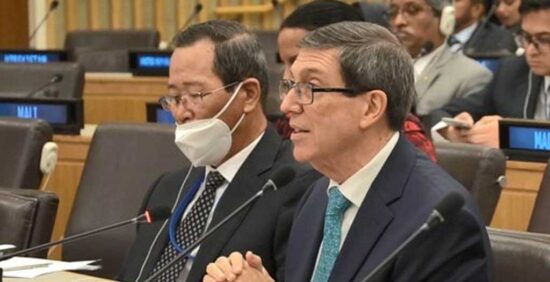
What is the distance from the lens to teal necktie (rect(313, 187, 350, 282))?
227cm

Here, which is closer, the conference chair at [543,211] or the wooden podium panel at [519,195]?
the conference chair at [543,211]

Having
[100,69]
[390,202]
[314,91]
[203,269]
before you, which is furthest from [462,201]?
[100,69]

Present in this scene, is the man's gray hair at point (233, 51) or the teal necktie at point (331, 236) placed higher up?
the man's gray hair at point (233, 51)

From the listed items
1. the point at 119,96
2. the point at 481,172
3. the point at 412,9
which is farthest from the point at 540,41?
the point at 119,96

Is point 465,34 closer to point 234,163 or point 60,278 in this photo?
point 234,163

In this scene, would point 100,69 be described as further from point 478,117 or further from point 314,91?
point 314,91

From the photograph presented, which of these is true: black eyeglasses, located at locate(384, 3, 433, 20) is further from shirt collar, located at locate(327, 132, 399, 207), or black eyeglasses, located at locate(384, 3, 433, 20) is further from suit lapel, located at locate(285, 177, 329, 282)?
shirt collar, located at locate(327, 132, 399, 207)

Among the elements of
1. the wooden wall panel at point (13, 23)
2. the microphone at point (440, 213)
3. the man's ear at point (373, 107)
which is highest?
the man's ear at point (373, 107)

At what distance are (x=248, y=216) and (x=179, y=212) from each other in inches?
9.2

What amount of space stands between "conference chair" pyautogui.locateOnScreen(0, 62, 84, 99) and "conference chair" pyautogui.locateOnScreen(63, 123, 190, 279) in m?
1.79

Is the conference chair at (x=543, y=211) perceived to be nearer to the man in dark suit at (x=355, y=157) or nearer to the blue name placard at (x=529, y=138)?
the blue name placard at (x=529, y=138)

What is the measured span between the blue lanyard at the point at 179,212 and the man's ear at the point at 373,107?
2.64 ft

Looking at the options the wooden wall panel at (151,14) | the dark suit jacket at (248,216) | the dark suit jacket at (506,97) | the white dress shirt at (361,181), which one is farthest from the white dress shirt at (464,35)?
the white dress shirt at (361,181)

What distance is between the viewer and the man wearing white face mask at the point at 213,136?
291 centimetres
